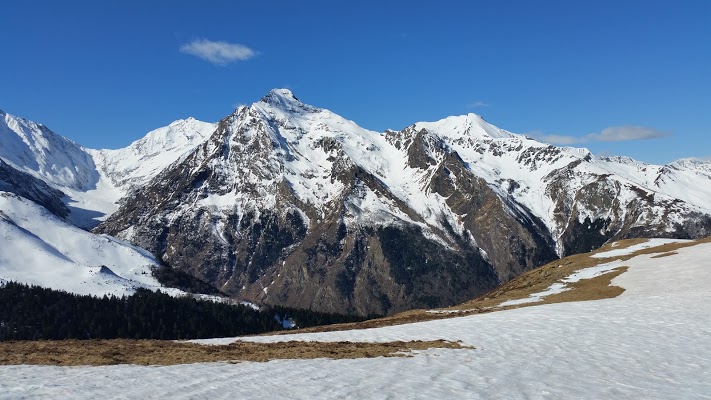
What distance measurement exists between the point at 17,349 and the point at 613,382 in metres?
32.8

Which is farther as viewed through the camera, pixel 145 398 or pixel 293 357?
pixel 293 357

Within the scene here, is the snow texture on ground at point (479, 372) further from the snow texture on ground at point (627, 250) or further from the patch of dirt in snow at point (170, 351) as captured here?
the snow texture on ground at point (627, 250)

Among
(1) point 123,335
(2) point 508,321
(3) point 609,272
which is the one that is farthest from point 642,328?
(1) point 123,335

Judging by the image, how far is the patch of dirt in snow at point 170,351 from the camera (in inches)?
1116

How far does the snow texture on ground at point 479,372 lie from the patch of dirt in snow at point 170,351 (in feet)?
6.27

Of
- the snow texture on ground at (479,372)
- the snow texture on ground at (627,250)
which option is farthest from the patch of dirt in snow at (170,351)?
the snow texture on ground at (627,250)

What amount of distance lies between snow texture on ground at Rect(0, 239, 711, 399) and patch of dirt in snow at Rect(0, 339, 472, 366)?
1.91m

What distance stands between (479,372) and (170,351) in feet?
63.0

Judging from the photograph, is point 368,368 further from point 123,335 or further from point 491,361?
point 123,335

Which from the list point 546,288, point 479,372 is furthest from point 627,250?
point 479,372

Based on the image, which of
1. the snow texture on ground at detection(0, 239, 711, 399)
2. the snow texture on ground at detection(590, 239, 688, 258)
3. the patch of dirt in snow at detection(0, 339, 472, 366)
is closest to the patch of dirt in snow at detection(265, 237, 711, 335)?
the snow texture on ground at detection(590, 239, 688, 258)

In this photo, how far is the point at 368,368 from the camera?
26.6 meters

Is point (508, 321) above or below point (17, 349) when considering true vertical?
below

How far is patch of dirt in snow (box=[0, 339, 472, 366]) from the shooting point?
28.3m
